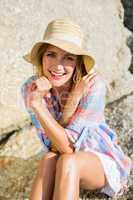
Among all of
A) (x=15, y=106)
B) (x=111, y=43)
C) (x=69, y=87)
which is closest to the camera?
(x=69, y=87)

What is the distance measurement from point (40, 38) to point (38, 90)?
176cm

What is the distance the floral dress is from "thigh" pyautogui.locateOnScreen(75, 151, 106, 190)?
4 cm

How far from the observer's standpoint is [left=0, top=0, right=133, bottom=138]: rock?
4.46 meters

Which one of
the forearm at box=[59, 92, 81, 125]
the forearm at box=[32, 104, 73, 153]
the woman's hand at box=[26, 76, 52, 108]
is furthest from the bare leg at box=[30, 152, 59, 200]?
the woman's hand at box=[26, 76, 52, 108]

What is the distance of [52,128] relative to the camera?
9.96 feet

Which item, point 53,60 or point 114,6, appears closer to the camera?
point 53,60

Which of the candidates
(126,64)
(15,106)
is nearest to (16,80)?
(15,106)

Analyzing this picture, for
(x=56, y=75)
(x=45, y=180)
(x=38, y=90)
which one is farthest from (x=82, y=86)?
(x=45, y=180)

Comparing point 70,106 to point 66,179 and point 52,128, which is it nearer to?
point 52,128

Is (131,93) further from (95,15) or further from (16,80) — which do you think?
(16,80)

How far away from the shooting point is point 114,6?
5961 mm

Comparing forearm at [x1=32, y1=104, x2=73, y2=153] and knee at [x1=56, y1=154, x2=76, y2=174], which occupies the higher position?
forearm at [x1=32, y1=104, x2=73, y2=153]

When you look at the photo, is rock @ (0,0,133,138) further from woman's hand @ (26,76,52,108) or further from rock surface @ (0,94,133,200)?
woman's hand @ (26,76,52,108)

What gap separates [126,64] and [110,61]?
0.29 meters
